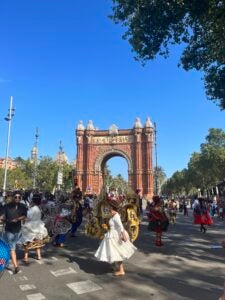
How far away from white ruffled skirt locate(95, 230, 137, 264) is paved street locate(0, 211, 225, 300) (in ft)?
1.38

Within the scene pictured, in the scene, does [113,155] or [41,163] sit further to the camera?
[41,163]

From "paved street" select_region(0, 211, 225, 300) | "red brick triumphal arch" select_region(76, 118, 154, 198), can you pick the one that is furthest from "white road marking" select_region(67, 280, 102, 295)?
"red brick triumphal arch" select_region(76, 118, 154, 198)

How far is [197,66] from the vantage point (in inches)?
572

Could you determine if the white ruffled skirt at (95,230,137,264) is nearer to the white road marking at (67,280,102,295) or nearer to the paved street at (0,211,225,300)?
the paved street at (0,211,225,300)

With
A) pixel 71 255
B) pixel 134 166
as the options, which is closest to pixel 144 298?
pixel 71 255

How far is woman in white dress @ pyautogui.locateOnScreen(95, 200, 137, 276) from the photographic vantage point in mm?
7348

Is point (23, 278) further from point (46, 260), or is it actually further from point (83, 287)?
point (46, 260)

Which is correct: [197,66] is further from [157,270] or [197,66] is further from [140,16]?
[157,270]

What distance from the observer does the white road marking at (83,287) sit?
636 cm

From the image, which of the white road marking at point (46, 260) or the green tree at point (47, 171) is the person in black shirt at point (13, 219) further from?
the green tree at point (47, 171)

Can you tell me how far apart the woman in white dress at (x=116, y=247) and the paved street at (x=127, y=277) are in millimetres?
399

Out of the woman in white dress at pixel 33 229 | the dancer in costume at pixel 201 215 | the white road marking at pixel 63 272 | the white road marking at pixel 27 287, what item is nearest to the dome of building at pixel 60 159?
the dancer in costume at pixel 201 215

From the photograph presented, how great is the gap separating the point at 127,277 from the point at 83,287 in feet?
3.75

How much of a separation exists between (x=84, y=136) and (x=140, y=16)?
55879 mm
